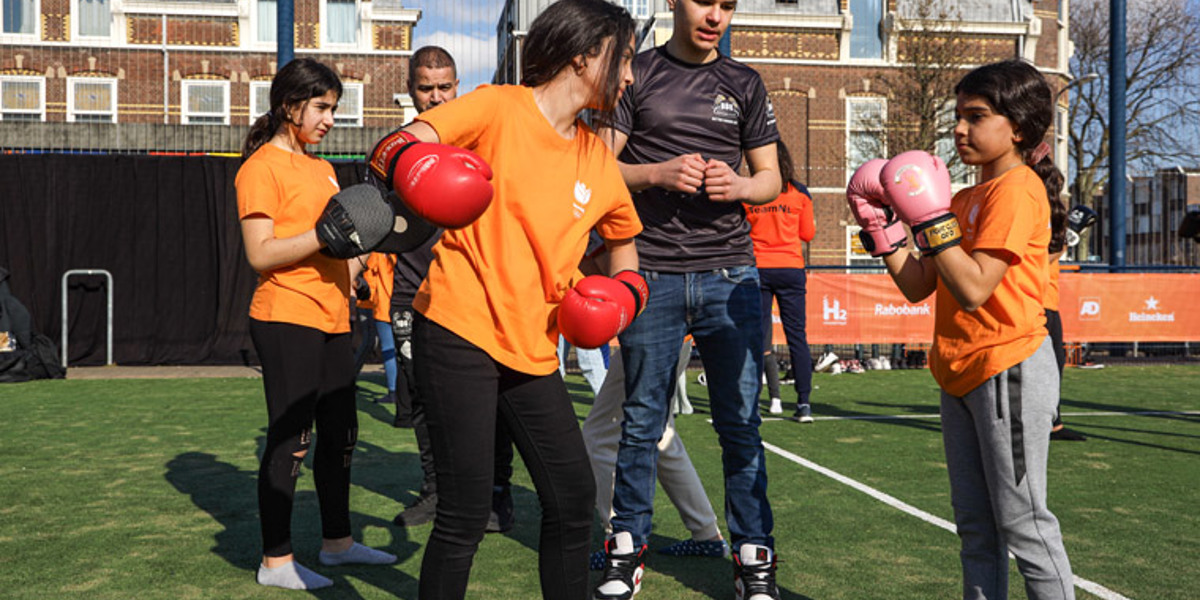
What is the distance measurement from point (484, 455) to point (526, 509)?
251 cm

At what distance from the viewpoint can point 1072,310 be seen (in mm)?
13852

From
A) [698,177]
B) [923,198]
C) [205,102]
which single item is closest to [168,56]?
[205,102]

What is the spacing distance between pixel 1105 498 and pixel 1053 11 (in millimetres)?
33009

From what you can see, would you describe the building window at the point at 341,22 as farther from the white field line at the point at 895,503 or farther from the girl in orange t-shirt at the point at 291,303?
the girl in orange t-shirt at the point at 291,303

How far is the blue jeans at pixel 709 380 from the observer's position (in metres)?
3.57

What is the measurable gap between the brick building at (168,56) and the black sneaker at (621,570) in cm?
2730

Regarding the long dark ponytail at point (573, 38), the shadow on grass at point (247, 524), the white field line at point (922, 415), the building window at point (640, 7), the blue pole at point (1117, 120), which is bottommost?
the white field line at point (922, 415)

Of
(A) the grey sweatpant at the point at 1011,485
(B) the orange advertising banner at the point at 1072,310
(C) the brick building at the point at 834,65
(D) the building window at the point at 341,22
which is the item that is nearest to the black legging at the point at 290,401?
(A) the grey sweatpant at the point at 1011,485

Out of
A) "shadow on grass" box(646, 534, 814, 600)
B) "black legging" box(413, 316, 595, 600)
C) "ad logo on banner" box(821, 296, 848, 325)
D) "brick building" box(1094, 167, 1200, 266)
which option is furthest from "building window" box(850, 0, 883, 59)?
"black legging" box(413, 316, 595, 600)

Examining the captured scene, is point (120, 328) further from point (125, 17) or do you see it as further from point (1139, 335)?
point (125, 17)

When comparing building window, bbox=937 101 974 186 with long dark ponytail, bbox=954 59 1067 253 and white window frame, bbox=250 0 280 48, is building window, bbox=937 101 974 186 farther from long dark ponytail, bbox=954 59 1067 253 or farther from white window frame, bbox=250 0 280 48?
long dark ponytail, bbox=954 59 1067 253

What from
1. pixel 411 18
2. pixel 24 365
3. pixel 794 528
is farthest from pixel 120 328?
pixel 411 18

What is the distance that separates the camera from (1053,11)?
3381cm

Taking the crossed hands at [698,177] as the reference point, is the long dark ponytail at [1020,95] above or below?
above
